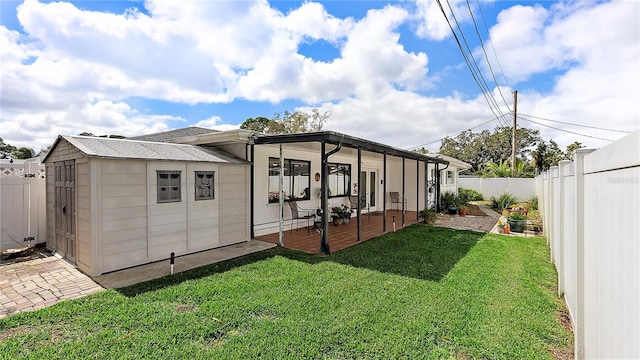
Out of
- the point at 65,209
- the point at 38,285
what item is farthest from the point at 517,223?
the point at 65,209

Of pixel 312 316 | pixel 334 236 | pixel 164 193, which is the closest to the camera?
pixel 312 316

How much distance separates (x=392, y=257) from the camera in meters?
6.18

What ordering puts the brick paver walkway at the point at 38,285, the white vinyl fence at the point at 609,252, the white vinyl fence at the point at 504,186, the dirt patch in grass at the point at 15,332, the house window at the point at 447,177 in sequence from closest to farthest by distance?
the white vinyl fence at the point at 609,252 < the dirt patch in grass at the point at 15,332 < the brick paver walkway at the point at 38,285 < the house window at the point at 447,177 < the white vinyl fence at the point at 504,186

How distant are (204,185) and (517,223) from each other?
9144 millimetres

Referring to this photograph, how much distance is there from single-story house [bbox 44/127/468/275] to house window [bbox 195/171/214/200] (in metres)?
0.02

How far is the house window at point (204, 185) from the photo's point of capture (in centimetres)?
632

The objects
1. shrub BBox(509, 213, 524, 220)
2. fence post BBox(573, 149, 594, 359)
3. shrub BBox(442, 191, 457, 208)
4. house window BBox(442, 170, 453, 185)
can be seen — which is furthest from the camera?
house window BBox(442, 170, 453, 185)

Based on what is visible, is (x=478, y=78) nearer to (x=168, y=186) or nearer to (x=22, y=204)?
(x=168, y=186)

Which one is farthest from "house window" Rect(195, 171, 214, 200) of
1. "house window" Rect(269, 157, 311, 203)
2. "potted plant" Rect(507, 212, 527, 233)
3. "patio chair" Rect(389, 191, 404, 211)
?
"patio chair" Rect(389, 191, 404, 211)

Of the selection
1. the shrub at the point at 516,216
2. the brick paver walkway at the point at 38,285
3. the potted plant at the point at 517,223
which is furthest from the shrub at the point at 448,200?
the brick paver walkway at the point at 38,285

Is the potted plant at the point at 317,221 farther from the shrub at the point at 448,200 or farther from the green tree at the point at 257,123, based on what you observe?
the green tree at the point at 257,123

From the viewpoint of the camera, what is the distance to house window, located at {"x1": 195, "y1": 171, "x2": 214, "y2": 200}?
6.32 metres

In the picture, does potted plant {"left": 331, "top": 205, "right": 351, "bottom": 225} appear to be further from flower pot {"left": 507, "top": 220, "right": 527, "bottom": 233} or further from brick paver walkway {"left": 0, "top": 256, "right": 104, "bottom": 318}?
brick paver walkway {"left": 0, "top": 256, "right": 104, "bottom": 318}

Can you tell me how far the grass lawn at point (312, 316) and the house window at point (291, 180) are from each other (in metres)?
3.22
